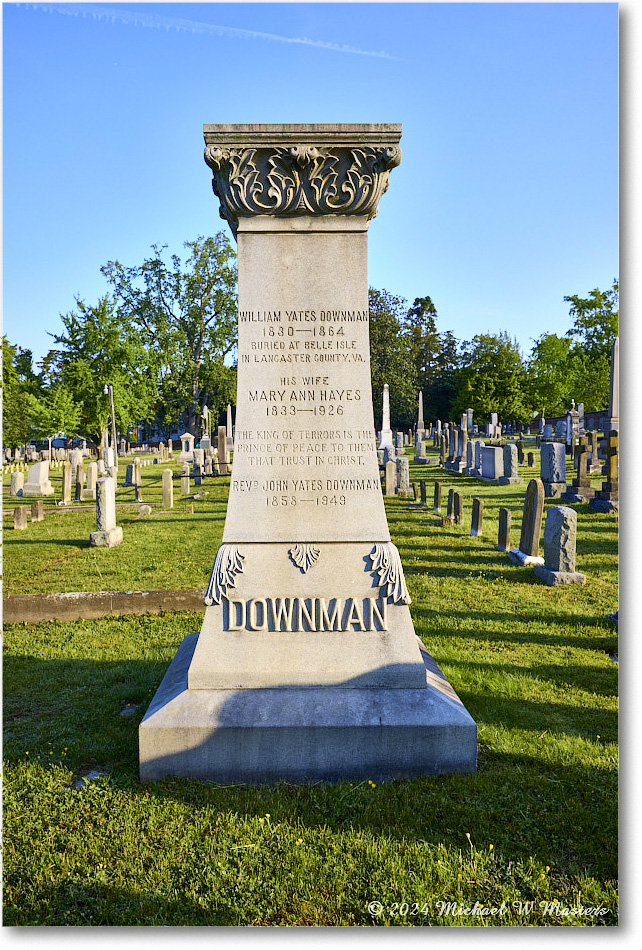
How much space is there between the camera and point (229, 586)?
3582 millimetres

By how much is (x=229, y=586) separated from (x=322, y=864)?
1563 millimetres

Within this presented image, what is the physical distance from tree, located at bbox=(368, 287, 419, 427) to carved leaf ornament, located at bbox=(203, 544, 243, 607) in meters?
57.9

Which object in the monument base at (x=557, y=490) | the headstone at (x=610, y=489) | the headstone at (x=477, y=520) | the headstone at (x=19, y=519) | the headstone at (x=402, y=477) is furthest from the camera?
the headstone at (x=402, y=477)

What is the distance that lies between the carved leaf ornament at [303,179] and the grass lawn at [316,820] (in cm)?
342

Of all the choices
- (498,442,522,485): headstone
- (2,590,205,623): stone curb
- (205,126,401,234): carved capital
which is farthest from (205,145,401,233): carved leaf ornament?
(498,442,522,485): headstone

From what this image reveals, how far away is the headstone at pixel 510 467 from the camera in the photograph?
21.0 metres

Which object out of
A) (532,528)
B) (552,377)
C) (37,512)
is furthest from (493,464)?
(552,377)

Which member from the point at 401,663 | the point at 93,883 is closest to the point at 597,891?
the point at 401,663

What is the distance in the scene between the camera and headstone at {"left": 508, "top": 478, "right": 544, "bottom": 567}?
902 centimetres

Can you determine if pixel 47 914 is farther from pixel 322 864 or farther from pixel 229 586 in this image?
pixel 229 586

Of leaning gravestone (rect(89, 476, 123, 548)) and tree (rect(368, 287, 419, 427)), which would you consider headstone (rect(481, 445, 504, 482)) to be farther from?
tree (rect(368, 287, 419, 427))

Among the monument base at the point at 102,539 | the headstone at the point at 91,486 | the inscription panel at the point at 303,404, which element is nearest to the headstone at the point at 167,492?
the headstone at the point at 91,486

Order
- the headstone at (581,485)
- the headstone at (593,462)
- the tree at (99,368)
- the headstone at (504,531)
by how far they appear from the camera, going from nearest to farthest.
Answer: the headstone at (504,531)
the headstone at (581,485)
the headstone at (593,462)
the tree at (99,368)

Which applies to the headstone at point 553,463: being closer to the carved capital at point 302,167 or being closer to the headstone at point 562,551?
the headstone at point 562,551
